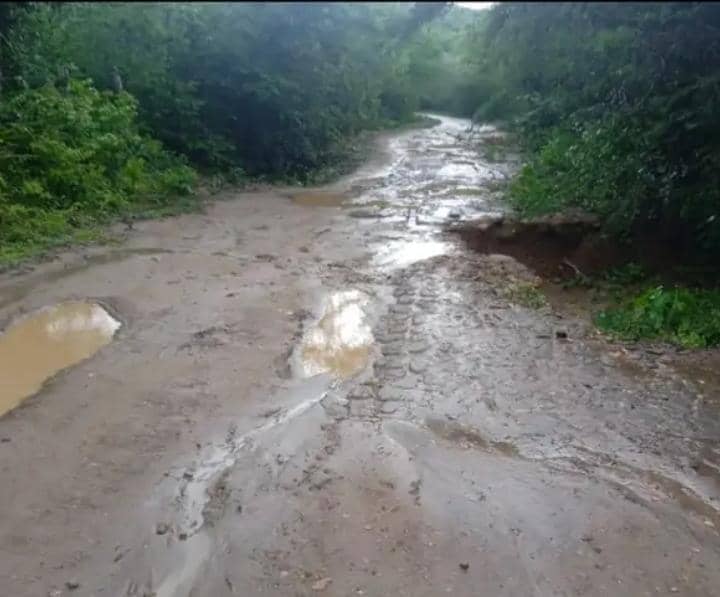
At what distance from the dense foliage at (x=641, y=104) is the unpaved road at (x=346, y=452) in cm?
196

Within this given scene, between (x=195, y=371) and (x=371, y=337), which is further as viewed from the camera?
(x=371, y=337)

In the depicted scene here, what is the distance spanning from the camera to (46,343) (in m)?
7.42

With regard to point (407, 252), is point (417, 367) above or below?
above

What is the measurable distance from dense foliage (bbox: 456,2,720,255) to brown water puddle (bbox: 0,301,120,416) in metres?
4.48

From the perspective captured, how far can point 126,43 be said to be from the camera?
15500mm

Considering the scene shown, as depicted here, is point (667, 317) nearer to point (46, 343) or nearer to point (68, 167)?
point (46, 343)

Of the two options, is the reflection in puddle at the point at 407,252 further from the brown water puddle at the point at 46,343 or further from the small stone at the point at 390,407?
the small stone at the point at 390,407

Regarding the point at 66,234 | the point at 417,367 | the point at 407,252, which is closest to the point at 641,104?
the point at 407,252

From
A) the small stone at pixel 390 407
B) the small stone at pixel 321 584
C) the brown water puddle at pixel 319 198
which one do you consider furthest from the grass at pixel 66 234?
the small stone at pixel 321 584

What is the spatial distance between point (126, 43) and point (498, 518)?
Answer: 13633 mm

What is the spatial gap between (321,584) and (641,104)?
6789 mm

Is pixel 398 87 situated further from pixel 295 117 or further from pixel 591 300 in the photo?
pixel 591 300

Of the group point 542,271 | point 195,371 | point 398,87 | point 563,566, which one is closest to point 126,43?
point 542,271

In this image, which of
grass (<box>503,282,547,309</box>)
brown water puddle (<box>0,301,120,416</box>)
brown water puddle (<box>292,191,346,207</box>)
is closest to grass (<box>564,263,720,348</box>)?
grass (<box>503,282,547,309</box>)
